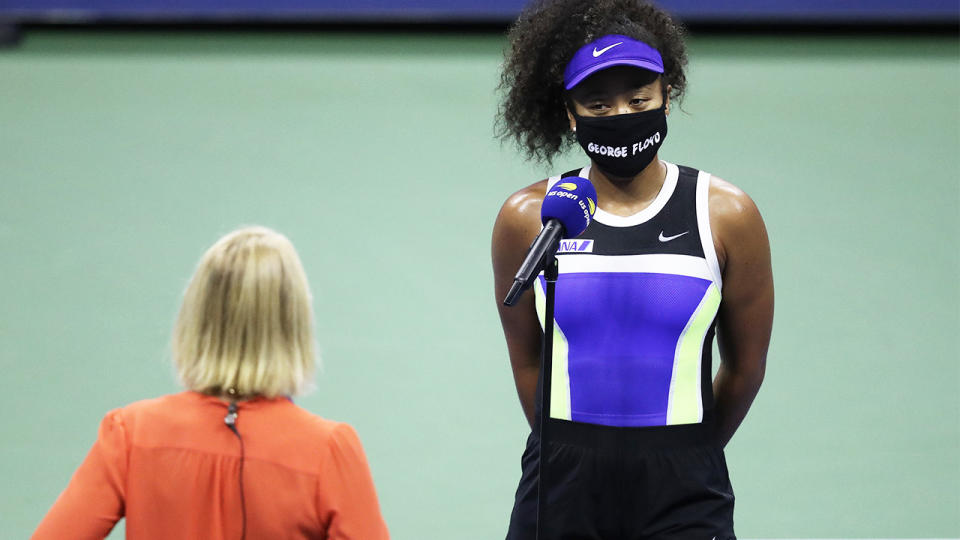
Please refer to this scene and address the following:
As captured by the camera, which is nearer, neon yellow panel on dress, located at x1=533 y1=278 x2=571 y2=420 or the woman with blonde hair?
the woman with blonde hair

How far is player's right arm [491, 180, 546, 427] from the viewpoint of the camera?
2.62m

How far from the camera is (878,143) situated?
692 cm

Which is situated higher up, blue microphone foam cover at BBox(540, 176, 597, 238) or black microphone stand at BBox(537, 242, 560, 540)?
blue microphone foam cover at BBox(540, 176, 597, 238)

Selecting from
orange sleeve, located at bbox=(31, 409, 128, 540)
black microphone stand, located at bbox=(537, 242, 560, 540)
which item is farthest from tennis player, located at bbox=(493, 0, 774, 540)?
orange sleeve, located at bbox=(31, 409, 128, 540)

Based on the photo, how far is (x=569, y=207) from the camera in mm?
2043

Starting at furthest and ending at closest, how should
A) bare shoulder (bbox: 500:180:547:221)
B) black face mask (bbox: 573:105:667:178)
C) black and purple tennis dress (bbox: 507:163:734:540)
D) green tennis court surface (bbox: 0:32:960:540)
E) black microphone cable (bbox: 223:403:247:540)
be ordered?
green tennis court surface (bbox: 0:32:960:540), bare shoulder (bbox: 500:180:547:221), black face mask (bbox: 573:105:667:178), black and purple tennis dress (bbox: 507:163:734:540), black microphone cable (bbox: 223:403:247:540)

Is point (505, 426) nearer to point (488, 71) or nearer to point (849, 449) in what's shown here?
point (849, 449)

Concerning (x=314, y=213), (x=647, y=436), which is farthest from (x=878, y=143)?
(x=647, y=436)

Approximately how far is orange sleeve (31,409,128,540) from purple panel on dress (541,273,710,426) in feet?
2.97

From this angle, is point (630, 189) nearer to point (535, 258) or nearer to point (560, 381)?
point (560, 381)

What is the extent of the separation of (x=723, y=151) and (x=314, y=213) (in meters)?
2.34

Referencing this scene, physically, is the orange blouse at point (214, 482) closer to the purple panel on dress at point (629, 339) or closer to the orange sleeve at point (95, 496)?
the orange sleeve at point (95, 496)

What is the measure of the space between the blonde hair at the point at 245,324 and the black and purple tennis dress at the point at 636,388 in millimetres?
615

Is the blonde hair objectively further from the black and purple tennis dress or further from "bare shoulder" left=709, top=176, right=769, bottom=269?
"bare shoulder" left=709, top=176, right=769, bottom=269
